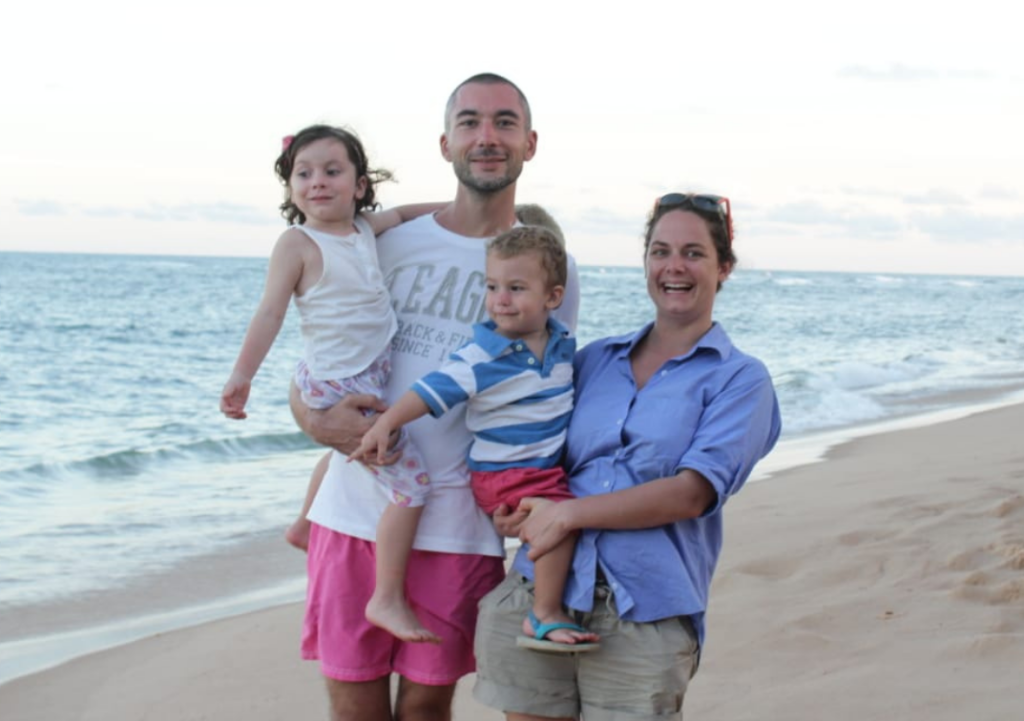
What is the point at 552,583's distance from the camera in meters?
2.74

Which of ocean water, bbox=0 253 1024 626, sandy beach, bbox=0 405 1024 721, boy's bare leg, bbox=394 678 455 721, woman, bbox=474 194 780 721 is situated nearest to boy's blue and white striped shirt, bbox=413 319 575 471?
woman, bbox=474 194 780 721

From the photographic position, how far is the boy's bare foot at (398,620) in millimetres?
2979

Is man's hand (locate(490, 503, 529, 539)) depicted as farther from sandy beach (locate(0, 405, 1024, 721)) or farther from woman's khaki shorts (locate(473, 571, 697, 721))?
sandy beach (locate(0, 405, 1024, 721))

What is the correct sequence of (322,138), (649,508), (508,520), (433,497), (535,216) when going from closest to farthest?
(649,508)
(508,520)
(433,497)
(322,138)
(535,216)

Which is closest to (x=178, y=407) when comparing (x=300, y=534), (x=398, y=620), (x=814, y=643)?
(x=814, y=643)

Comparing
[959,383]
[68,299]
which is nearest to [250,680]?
[959,383]

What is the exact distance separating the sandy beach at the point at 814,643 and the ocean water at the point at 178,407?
1315mm

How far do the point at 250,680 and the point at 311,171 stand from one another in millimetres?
2750

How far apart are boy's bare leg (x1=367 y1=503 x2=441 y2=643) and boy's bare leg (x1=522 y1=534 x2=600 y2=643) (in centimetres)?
40

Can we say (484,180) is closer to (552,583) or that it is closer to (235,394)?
(235,394)

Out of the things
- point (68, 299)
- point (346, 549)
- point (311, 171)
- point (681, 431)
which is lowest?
point (68, 299)

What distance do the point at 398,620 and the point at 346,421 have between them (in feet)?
1.71

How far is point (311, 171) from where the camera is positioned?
3248 mm

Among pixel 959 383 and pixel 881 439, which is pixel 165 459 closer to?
pixel 881 439
